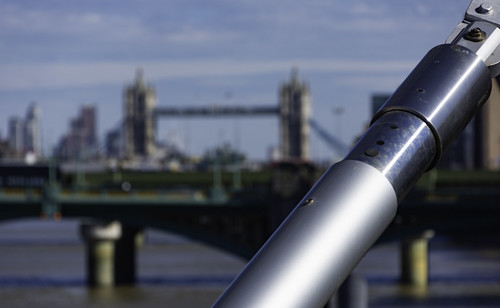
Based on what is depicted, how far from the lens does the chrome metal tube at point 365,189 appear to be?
210 cm

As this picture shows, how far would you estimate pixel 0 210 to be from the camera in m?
42.3

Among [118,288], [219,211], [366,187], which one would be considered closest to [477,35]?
[366,187]

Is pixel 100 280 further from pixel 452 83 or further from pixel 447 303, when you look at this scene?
pixel 452 83

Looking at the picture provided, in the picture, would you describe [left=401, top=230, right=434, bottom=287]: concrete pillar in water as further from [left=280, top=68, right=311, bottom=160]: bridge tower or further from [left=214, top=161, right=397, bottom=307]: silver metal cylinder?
[left=280, top=68, right=311, bottom=160]: bridge tower

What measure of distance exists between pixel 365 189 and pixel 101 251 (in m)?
44.7

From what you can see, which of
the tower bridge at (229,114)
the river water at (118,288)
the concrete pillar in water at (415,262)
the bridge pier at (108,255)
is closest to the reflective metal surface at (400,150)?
the river water at (118,288)

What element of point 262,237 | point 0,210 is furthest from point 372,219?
point 0,210

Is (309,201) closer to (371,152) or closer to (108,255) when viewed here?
(371,152)

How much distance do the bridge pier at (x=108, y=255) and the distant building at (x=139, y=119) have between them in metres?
134

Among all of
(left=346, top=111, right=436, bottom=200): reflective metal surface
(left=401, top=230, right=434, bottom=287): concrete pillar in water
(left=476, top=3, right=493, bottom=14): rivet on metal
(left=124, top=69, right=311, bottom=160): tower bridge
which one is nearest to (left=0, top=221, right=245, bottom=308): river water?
(left=401, top=230, right=434, bottom=287): concrete pillar in water

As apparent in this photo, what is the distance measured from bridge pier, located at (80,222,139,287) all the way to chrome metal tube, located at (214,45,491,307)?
43.6 metres

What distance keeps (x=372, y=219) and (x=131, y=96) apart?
193 metres

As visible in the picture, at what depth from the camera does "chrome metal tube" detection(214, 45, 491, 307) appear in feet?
6.89

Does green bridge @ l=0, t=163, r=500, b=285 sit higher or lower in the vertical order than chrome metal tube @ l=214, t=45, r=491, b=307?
lower
